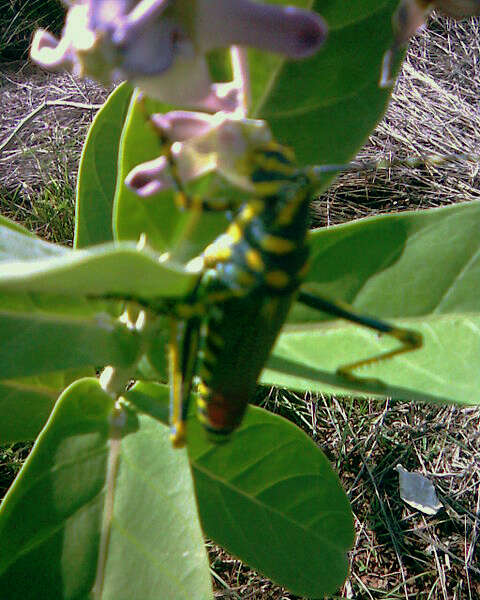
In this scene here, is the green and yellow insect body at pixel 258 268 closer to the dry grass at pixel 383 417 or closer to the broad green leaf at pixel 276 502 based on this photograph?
the broad green leaf at pixel 276 502

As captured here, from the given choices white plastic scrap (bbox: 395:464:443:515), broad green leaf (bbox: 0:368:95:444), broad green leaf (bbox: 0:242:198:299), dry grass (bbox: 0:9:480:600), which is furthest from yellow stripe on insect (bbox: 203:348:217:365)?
white plastic scrap (bbox: 395:464:443:515)

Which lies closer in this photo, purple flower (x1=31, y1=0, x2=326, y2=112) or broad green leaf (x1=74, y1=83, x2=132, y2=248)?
purple flower (x1=31, y1=0, x2=326, y2=112)

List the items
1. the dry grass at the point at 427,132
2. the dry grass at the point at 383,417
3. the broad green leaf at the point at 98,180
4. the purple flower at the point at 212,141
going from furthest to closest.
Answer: the dry grass at the point at 427,132 → the dry grass at the point at 383,417 → the broad green leaf at the point at 98,180 → the purple flower at the point at 212,141

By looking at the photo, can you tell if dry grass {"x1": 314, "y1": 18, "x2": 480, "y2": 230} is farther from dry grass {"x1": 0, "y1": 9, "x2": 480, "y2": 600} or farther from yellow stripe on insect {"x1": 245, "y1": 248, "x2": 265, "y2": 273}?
yellow stripe on insect {"x1": 245, "y1": 248, "x2": 265, "y2": 273}

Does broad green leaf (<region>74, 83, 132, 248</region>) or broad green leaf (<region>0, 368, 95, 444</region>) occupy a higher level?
broad green leaf (<region>74, 83, 132, 248</region>)

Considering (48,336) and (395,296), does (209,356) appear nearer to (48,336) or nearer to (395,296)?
(48,336)

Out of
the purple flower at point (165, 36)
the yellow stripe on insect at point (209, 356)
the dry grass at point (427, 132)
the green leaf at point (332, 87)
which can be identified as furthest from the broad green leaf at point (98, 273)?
the dry grass at point (427, 132)

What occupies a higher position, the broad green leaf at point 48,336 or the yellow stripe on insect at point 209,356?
the broad green leaf at point 48,336
